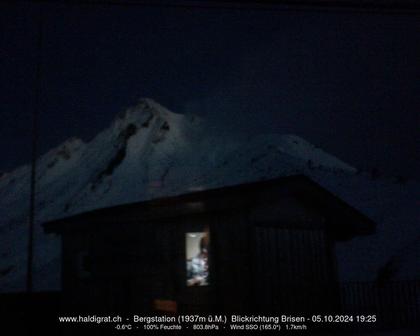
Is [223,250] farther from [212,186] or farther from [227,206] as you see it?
[212,186]

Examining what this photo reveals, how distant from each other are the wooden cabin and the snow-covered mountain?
69.4ft

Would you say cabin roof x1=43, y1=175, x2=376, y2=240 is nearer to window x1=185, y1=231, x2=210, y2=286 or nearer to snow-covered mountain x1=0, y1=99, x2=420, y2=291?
window x1=185, y1=231, x2=210, y2=286

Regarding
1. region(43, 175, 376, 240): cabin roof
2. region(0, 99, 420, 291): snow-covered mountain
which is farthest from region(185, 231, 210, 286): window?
region(0, 99, 420, 291): snow-covered mountain

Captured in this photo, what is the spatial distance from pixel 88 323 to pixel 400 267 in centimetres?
2610

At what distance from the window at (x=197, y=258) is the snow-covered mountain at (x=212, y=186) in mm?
23415

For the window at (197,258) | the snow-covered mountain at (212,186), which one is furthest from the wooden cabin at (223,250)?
the snow-covered mountain at (212,186)

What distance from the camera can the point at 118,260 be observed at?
1328 cm

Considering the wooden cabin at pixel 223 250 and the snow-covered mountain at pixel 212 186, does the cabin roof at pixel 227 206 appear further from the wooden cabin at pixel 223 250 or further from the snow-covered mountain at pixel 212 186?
the snow-covered mountain at pixel 212 186

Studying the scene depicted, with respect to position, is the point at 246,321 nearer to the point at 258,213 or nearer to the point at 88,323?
the point at 258,213

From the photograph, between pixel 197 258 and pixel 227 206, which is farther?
pixel 197 258

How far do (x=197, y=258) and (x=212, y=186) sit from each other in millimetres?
117687

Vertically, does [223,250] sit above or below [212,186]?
below

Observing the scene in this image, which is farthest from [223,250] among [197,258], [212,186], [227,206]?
[212,186]

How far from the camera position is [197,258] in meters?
11.6
